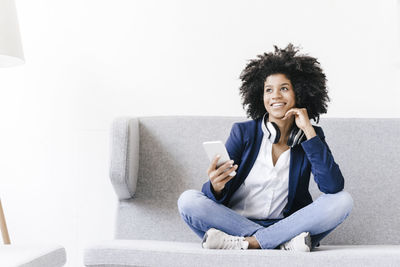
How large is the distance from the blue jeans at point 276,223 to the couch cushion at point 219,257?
0.41ft

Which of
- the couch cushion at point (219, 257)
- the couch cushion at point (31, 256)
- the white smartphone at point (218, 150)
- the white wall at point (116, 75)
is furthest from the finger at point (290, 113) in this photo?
the couch cushion at point (31, 256)

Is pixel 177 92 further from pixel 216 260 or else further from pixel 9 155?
pixel 216 260

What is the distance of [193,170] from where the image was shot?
6.23ft

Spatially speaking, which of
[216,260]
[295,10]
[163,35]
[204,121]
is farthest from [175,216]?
[295,10]

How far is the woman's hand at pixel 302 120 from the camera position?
59.7 inches

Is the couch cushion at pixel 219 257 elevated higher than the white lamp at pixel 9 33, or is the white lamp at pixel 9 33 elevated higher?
the white lamp at pixel 9 33

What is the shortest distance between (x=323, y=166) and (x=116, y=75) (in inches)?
43.3

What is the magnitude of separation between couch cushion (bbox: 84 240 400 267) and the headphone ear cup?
424 millimetres

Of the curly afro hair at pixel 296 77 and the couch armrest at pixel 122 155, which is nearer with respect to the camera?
the curly afro hair at pixel 296 77

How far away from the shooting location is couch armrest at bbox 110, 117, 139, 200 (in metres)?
1.74

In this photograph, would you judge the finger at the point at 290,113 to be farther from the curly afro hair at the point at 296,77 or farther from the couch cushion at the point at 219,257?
the couch cushion at the point at 219,257

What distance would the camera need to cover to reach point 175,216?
1.86m

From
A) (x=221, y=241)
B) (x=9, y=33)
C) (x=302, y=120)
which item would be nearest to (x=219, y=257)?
(x=221, y=241)

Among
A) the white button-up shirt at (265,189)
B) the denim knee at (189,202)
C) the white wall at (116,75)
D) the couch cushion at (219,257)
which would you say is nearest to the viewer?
the couch cushion at (219,257)
